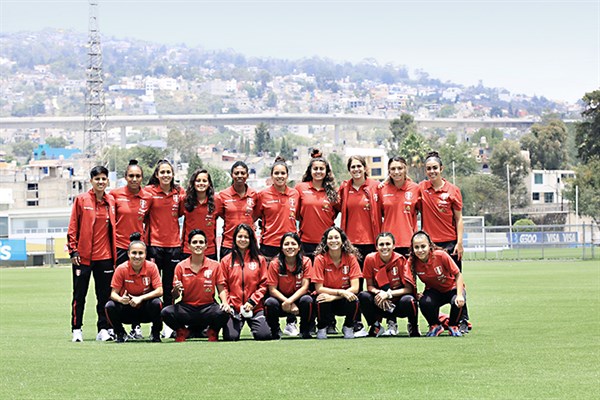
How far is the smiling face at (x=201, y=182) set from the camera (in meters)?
13.9

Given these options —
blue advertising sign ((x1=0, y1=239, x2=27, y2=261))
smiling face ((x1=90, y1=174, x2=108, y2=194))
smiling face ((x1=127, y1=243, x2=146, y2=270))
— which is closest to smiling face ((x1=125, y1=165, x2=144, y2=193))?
smiling face ((x1=90, y1=174, x2=108, y2=194))

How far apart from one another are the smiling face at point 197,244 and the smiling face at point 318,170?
1622mm

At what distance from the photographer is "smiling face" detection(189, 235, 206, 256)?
43.2ft

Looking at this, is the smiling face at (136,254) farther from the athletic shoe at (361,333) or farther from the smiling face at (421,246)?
the smiling face at (421,246)

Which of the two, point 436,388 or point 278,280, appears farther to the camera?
point 278,280

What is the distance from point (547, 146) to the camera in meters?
134

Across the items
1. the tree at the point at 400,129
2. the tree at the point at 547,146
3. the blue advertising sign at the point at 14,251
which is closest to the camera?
the blue advertising sign at the point at 14,251

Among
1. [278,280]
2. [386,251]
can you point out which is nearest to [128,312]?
[278,280]

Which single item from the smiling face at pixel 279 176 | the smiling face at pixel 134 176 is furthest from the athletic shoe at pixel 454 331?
the smiling face at pixel 134 176

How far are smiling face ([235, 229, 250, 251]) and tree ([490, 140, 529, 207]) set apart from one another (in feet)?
321

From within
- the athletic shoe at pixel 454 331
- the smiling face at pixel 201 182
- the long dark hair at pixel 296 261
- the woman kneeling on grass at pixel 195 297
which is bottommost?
the athletic shoe at pixel 454 331

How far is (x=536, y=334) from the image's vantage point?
13578 mm

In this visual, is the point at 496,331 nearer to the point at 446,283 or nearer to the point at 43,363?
the point at 446,283

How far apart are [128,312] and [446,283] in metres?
3.42
